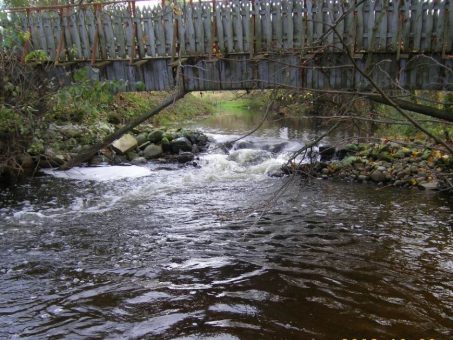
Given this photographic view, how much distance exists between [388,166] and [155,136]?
8126 millimetres

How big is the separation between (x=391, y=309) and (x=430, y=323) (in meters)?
0.42

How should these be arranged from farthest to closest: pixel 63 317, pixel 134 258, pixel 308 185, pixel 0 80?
1. pixel 308 185
2. pixel 0 80
3. pixel 134 258
4. pixel 63 317

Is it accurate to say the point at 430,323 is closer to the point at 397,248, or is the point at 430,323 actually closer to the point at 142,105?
the point at 397,248

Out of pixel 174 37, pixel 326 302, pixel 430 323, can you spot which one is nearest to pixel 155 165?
pixel 174 37

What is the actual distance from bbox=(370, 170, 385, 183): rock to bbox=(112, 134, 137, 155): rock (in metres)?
7.94

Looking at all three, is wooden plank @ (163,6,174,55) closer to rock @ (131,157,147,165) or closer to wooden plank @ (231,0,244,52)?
wooden plank @ (231,0,244,52)

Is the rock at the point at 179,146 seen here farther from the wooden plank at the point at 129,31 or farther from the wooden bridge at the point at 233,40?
the wooden plank at the point at 129,31

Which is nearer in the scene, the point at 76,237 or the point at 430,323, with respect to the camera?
the point at 430,323

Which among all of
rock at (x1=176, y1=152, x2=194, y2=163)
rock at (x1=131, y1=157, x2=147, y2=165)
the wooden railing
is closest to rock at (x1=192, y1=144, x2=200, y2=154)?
rock at (x1=176, y1=152, x2=194, y2=163)

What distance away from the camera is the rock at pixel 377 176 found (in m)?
10.8

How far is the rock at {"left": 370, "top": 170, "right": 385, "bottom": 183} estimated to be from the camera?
10.8 meters

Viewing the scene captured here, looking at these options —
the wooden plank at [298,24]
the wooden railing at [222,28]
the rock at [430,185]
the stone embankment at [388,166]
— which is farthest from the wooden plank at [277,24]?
the rock at [430,185]

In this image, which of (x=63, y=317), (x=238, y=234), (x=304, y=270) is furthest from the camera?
(x=238, y=234)

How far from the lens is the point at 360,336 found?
418 cm
